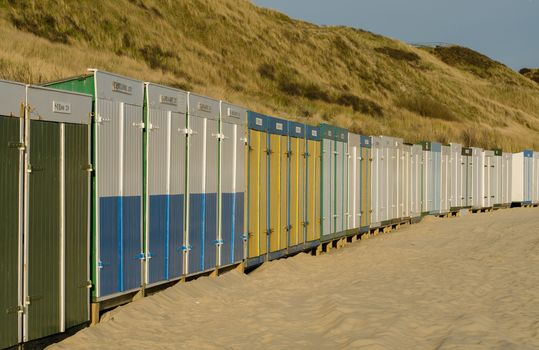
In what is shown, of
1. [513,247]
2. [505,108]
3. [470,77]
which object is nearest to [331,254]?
[513,247]

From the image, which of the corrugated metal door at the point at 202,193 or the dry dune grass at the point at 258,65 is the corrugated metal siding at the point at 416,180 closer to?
the dry dune grass at the point at 258,65

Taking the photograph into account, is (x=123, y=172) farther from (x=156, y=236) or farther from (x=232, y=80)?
(x=232, y=80)

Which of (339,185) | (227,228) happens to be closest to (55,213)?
(227,228)

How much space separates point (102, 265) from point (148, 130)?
63.0 inches

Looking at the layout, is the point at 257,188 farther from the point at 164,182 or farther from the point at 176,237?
the point at 164,182

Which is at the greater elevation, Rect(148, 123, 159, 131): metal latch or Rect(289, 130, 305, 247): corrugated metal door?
Rect(148, 123, 159, 131): metal latch

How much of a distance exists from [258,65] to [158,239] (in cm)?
3389

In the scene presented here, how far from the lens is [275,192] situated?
11.6 metres

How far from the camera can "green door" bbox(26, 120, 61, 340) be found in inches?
234

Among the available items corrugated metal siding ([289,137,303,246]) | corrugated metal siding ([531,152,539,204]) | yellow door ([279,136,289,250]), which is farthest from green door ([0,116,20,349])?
corrugated metal siding ([531,152,539,204])

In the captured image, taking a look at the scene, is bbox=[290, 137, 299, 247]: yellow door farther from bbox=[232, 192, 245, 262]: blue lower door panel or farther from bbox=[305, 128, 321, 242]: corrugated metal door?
bbox=[232, 192, 245, 262]: blue lower door panel

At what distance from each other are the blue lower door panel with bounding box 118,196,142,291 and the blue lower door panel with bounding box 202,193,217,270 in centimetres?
170

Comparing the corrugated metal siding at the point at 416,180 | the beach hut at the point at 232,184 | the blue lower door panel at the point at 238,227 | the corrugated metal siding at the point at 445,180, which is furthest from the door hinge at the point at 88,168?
the corrugated metal siding at the point at 445,180

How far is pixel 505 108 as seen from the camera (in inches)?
2452
